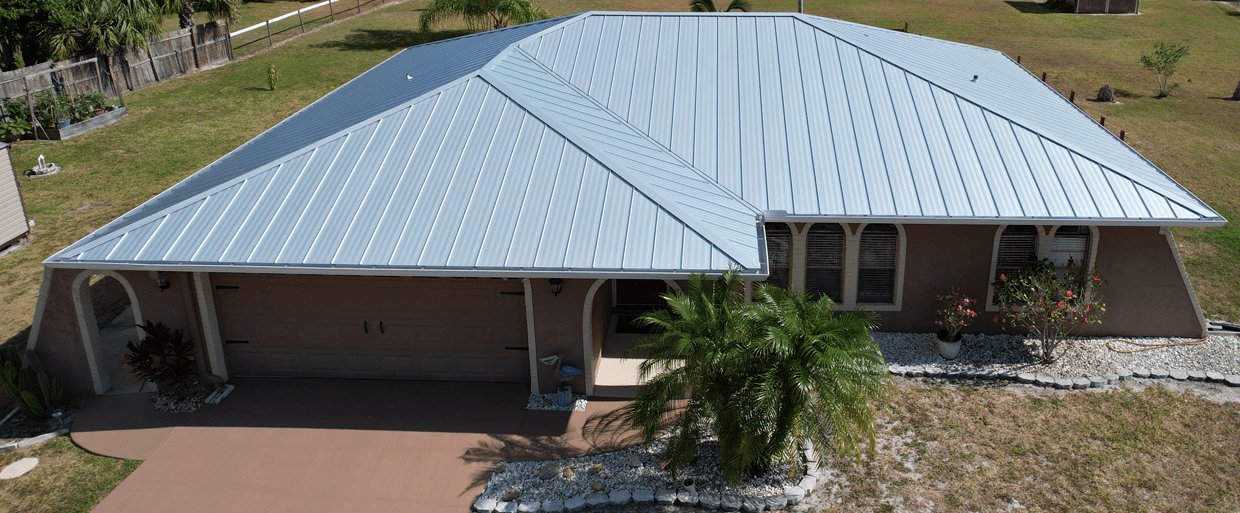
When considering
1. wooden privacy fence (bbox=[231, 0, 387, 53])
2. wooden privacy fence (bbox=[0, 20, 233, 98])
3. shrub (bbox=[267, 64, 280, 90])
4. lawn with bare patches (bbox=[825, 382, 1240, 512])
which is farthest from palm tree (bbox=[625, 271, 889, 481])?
wooden privacy fence (bbox=[231, 0, 387, 53])

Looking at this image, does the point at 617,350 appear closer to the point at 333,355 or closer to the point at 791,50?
the point at 333,355

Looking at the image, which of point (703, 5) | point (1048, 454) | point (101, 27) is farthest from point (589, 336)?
point (101, 27)

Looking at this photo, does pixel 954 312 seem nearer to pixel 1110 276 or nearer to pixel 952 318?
pixel 952 318

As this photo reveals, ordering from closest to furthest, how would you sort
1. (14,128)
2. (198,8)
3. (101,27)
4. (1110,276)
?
(1110,276) < (14,128) < (101,27) < (198,8)

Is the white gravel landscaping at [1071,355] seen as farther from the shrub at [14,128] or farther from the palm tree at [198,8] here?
the palm tree at [198,8]

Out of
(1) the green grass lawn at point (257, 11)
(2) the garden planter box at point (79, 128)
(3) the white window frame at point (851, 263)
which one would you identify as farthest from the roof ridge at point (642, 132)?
(1) the green grass lawn at point (257, 11)

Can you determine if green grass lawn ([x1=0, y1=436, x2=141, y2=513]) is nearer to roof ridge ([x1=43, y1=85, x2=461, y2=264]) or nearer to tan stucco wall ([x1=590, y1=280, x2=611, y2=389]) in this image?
roof ridge ([x1=43, y1=85, x2=461, y2=264])
